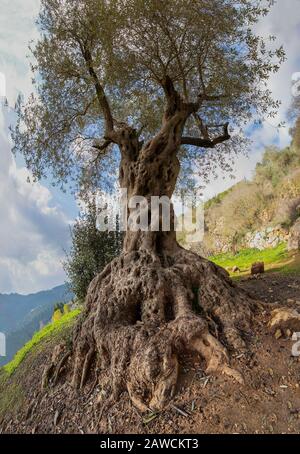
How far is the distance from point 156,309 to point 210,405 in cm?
215

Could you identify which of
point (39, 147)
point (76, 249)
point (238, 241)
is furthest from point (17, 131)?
point (238, 241)

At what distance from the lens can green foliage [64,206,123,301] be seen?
14250 millimetres

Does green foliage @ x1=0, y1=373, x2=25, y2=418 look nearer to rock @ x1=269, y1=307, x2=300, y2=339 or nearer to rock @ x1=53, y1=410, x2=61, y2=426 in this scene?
rock @ x1=53, y1=410, x2=61, y2=426

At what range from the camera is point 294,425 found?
15.2 feet

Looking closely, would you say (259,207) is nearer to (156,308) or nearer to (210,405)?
(156,308)

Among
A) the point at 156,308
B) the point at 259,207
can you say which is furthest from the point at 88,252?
the point at 259,207

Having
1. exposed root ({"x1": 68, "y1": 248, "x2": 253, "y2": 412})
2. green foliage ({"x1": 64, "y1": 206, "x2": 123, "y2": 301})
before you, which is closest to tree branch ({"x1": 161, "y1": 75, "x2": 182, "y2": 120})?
exposed root ({"x1": 68, "y1": 248, "x2": 253, "y2": 412})

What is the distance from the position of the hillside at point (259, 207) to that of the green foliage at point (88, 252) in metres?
14.0

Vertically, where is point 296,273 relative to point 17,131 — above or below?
below

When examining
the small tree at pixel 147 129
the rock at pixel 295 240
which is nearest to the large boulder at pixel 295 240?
the rock at pixel 295 240

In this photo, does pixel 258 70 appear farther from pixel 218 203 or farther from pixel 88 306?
pixel 218 203

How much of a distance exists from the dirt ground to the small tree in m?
0.22

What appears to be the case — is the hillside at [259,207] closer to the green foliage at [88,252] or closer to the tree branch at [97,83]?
the green foliage at [88,252]
